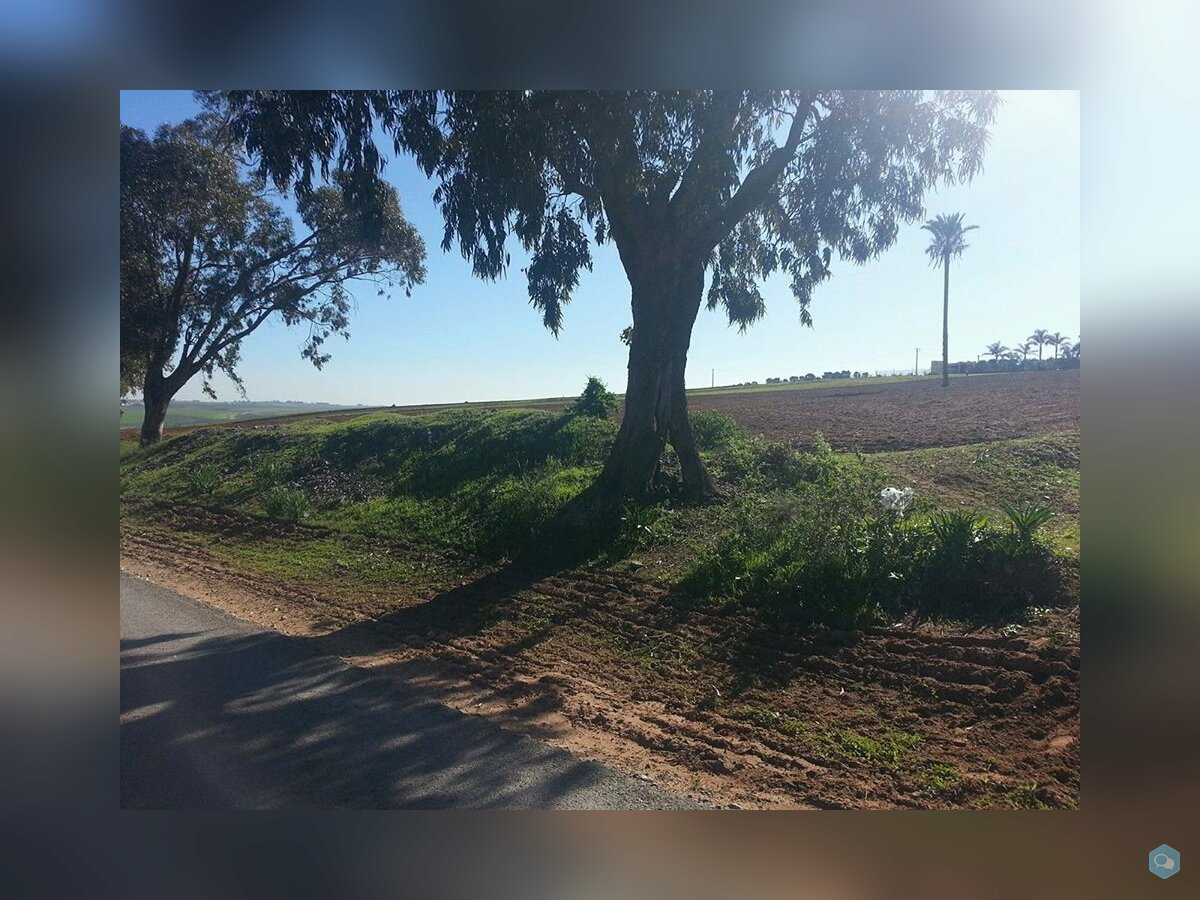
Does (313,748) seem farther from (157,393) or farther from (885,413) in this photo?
(885,413)

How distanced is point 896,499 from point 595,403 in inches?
148

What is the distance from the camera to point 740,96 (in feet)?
17.4

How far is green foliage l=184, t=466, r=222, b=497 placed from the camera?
8367 mm

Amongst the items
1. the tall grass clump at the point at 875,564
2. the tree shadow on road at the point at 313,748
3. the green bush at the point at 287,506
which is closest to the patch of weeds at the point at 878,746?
the tall grass clump at the point at 875,564

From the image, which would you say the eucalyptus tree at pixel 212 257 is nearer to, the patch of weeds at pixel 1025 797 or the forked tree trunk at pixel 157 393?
the forked tree trunk at pixel 157 393

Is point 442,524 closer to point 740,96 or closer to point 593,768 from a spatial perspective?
point 593,768

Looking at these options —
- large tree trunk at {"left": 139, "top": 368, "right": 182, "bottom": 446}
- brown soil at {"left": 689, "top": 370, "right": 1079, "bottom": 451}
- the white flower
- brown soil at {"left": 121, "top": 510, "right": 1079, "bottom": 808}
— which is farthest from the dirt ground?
brown soil at {"left": 121, "top": 510, "right": 1079, "bottom": 808}

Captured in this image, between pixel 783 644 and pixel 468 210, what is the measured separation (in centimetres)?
386

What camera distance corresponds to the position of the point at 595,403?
8.84 meters

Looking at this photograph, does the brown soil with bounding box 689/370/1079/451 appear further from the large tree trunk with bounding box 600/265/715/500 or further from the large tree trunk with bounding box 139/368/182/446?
the large tree trunk with bounding box 139/368/182/446

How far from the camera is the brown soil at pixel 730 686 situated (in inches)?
143

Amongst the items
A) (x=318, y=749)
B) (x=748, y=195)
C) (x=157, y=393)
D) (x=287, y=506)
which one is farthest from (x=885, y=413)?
(x=157, y=393)

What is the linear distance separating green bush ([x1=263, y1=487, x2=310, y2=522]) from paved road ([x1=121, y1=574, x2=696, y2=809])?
282 centimetres
